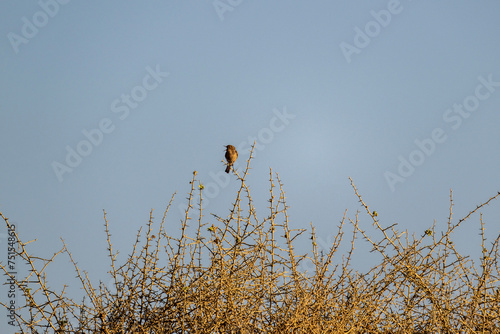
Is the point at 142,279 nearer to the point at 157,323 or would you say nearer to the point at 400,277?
the point at 157,323

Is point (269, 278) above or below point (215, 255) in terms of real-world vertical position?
below

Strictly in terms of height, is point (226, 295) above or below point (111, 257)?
below

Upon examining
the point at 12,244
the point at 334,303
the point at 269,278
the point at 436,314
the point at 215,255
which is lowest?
the point at 436,314

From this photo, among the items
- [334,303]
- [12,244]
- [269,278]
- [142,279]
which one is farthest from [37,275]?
[334,303]

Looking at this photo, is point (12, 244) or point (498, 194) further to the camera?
point (498, 194)

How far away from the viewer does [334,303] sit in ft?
16.0

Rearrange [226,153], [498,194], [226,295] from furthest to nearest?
[226,153] < [498,194] < [226,295]

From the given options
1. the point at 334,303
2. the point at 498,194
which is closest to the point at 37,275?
the point at 334,303

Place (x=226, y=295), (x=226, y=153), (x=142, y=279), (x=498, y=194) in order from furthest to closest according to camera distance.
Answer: (x=226, y=153) → (x=498, y=194) → (x=142, y=279) → (x=226, y=295)

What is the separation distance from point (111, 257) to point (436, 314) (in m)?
2.61

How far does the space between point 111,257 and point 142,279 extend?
402 millimetres

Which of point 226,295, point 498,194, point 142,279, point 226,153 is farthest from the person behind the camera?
point 226,153

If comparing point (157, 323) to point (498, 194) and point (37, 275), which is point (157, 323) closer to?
point (37, 275)

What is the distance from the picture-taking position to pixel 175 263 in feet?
16.3
